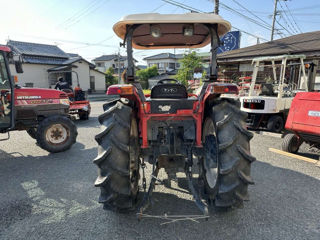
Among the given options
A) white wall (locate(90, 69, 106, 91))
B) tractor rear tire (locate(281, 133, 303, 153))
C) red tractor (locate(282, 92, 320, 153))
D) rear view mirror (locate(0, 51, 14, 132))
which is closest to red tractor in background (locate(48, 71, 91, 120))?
rear view mirror (locate(0, 51, 14, 132))

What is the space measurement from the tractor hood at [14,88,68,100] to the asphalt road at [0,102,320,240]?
1.56 metres

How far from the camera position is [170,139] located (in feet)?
8.82

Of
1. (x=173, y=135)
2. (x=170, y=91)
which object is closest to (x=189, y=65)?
(x=170, y=91)

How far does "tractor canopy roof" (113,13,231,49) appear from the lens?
2.30 meters

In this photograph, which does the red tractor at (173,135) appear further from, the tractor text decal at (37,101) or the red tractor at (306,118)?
the tractor text decal at (37,101)

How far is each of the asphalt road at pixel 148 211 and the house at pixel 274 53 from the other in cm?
822

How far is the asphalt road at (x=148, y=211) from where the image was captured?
2.18 meters

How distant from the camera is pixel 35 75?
2356 cm

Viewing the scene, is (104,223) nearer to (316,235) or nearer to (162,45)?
(316,235)

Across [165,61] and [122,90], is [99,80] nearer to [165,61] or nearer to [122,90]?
[165,61]

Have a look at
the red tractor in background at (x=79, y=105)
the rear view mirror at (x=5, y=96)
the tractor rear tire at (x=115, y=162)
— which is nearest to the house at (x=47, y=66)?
the red tractor in background at (x=79, y=105)

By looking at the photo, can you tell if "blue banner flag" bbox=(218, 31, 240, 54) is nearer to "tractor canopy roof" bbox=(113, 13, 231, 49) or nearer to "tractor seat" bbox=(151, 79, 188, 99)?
"tractor canopy roof" bbox=(113, 13, 231, 49)

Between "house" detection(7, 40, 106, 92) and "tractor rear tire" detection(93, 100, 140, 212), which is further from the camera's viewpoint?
"house" detection(7, 40, 106, 92)

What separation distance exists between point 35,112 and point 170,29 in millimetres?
3725
